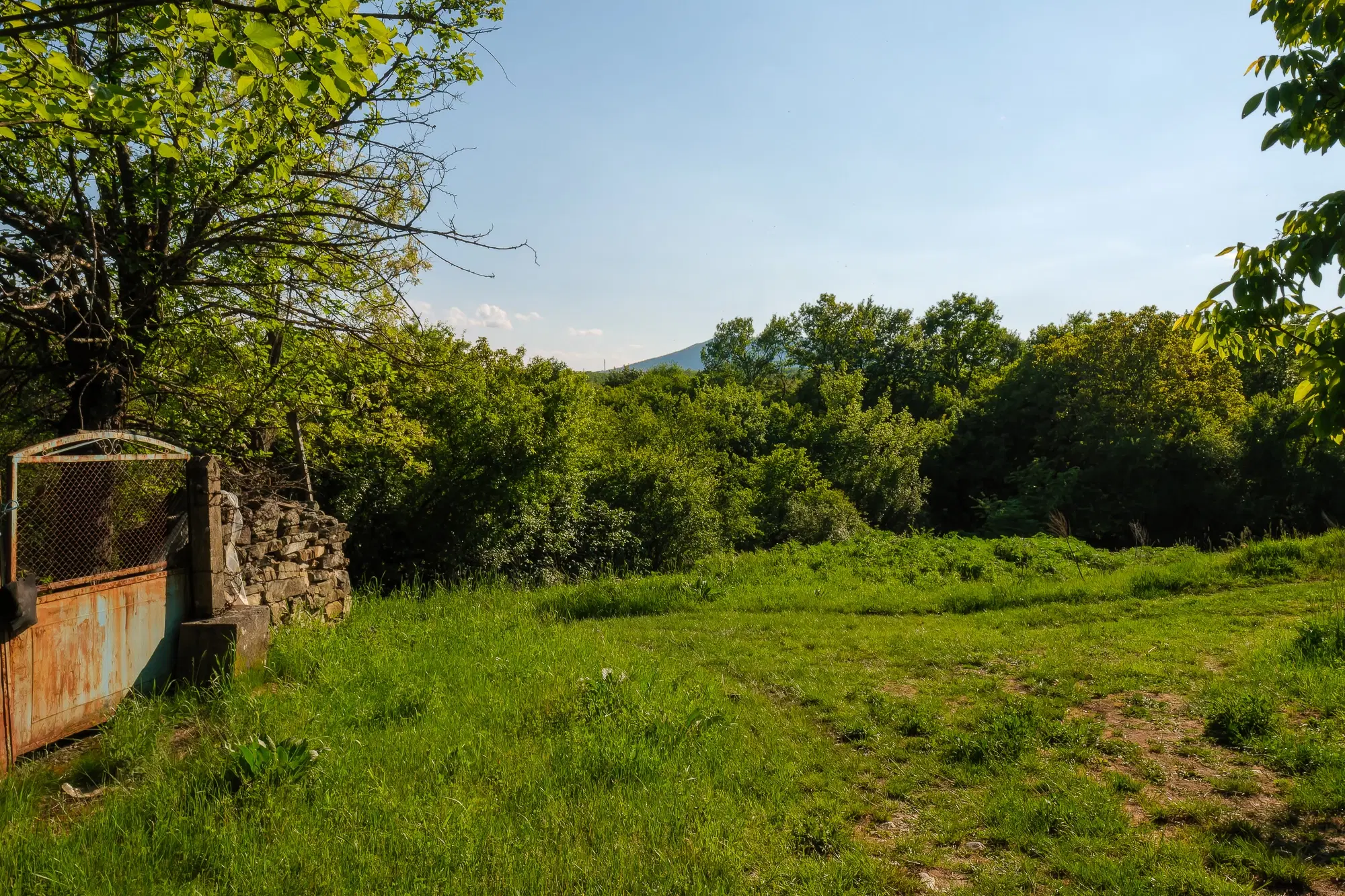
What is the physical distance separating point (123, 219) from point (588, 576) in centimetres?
1043

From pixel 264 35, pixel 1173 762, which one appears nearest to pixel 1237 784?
pixel 1173 762

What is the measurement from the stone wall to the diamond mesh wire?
905 millimetres

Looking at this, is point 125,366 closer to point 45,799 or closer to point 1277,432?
point 45,799

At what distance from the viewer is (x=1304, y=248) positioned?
10.4 feet

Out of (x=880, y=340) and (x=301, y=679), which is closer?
(x=301, y=679)

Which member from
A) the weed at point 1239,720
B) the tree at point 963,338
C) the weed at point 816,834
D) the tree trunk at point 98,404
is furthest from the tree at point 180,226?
the tree at point 963,338

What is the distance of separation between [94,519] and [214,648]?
137cm

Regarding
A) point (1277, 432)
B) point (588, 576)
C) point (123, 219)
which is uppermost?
point (123, 219)

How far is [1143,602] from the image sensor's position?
1002cm

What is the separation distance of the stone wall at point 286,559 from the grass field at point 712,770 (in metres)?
0.98

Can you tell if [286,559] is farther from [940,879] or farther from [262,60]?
[940,879]

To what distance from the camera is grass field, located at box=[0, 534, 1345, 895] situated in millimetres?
3334

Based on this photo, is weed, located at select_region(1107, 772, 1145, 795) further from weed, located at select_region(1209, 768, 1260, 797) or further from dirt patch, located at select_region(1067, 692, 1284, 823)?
weed, located at select_region(1209, 768, 1260, 797)

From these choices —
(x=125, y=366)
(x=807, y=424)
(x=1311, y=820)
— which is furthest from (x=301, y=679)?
(x=807, y=424)
